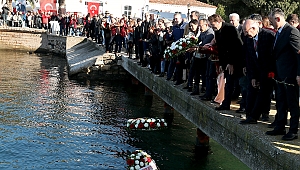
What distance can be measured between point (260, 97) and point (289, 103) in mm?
976

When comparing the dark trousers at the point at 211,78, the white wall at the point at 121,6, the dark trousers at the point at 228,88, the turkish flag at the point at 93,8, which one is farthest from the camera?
the white wall at the point at 121,6

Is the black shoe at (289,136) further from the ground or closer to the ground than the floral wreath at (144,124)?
further from the ground

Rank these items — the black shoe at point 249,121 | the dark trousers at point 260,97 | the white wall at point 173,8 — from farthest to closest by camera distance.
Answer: the white wall at point 173,8
the black shoe at point 249,121
the dark trousers at point 260,97

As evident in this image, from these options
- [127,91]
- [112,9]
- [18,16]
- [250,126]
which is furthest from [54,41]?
[250,126]

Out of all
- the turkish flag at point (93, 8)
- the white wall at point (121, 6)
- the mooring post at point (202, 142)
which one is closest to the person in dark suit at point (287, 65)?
the mooring post at point (202, 142)

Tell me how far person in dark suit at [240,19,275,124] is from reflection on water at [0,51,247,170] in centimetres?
392

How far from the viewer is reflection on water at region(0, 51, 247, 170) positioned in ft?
43.1

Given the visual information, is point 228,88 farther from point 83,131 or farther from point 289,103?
point 83,131

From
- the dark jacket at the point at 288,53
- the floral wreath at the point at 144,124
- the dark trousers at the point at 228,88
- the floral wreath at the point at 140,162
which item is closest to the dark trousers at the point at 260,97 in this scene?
the dark jacket at the point at 288,53

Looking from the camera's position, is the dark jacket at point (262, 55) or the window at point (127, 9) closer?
the dark jacket at point (262, 55)

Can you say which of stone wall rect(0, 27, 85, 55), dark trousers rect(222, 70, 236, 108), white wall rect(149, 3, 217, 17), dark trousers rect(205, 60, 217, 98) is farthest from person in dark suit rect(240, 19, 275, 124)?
white wall rect(149, 3, 217, 17)

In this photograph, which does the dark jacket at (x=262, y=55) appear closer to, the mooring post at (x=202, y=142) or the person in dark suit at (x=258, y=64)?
the person in dark suit at (x=258, y=64)

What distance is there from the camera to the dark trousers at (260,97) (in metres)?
9.13

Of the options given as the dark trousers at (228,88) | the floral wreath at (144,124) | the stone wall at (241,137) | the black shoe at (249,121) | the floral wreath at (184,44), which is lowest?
the floral wreath at (144,124)
